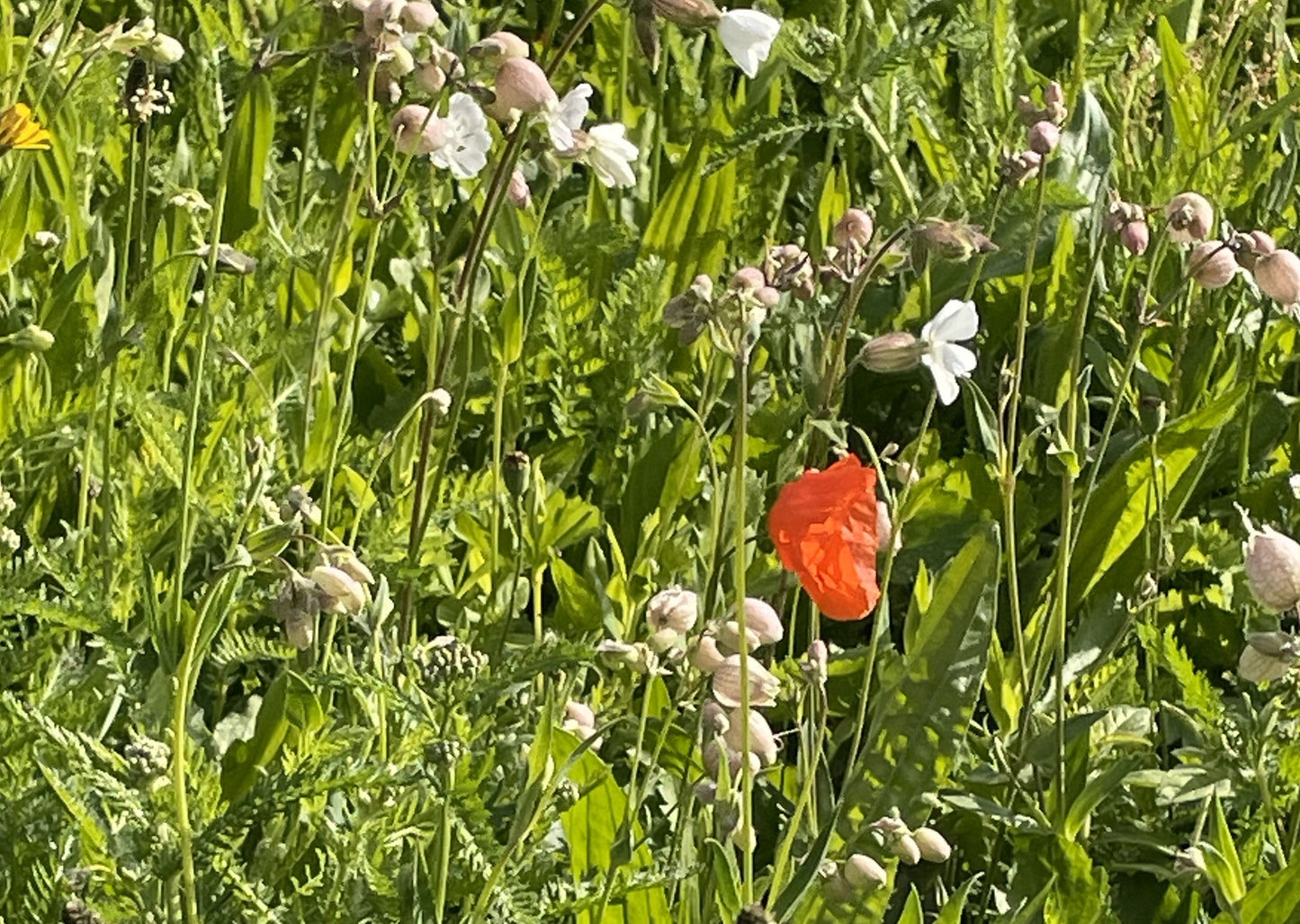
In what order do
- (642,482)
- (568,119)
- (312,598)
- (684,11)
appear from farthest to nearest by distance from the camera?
(642,482)
(568,119)
(684,11)
(312,598)

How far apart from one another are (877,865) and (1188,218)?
0.85 metres

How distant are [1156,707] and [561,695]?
0.87m

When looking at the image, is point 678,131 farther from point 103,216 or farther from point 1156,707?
point 1156,707

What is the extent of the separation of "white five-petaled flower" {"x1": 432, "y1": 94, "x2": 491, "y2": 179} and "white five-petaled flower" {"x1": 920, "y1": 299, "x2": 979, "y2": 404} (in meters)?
0.59

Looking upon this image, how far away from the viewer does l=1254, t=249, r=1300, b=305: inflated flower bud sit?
6.72 feet

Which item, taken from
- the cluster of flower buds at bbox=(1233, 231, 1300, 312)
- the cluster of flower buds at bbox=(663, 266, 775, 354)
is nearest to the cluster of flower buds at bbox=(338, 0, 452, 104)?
the cluster of flower buds at bbox=(663, 266, 775, 354)

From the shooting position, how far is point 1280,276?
6.75ft

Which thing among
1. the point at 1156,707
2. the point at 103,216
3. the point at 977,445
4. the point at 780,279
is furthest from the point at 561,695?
the point at 103,216

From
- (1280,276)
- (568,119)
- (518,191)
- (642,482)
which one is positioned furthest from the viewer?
(642,482)

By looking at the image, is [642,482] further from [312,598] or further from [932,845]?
[312,598]

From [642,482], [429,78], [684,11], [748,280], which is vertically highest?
[684,11]

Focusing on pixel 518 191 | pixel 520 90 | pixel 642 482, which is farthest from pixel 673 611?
pixel 642 482

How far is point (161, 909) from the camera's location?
1.64m

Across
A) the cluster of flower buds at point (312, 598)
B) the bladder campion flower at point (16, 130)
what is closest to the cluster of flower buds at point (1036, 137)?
the cluster of flower buds at point (312, 598)
